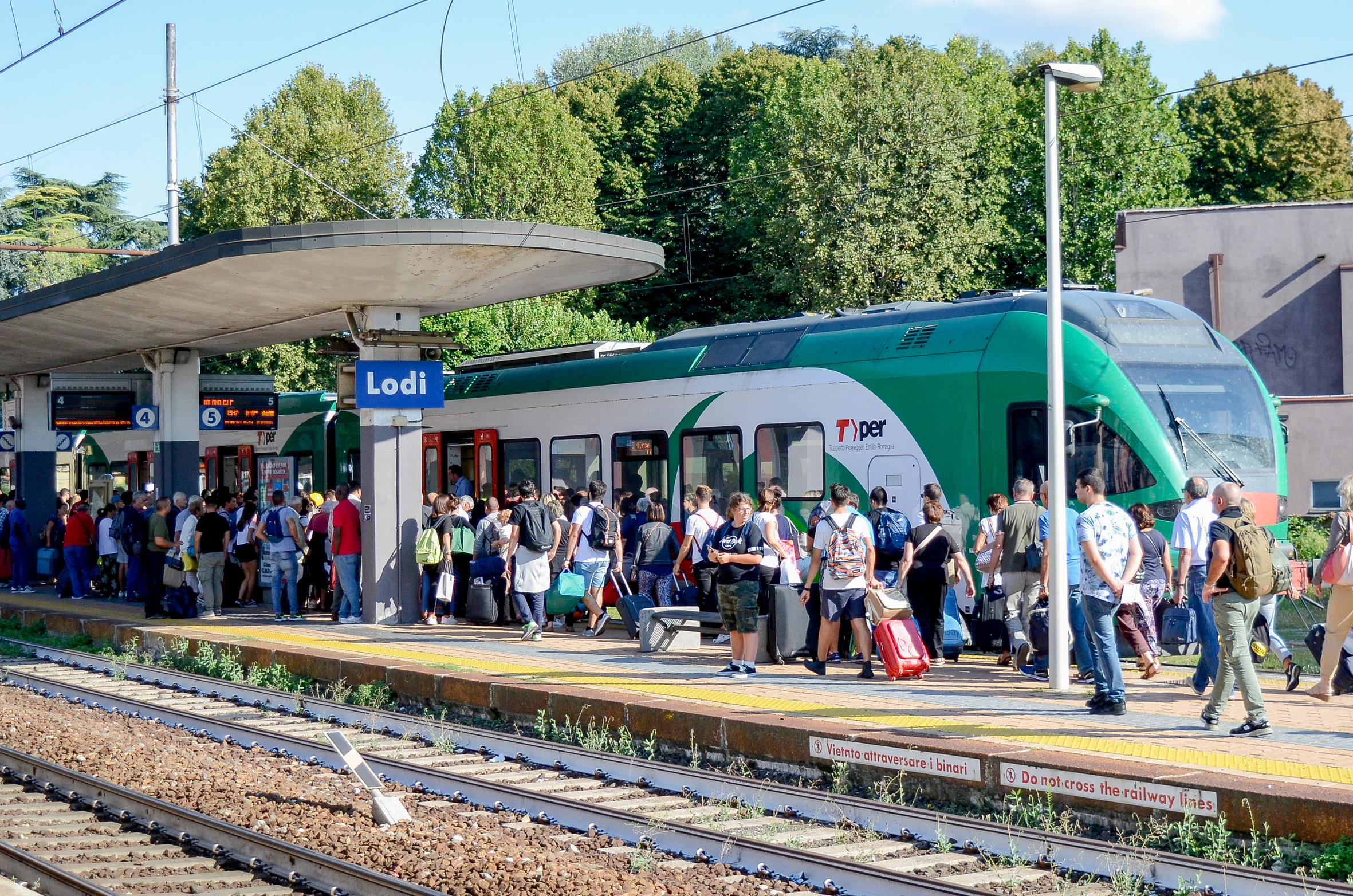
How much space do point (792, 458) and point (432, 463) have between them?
8.21 m

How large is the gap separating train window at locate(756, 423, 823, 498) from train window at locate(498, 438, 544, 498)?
14.5ft

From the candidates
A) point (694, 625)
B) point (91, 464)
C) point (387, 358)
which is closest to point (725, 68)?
point (91, 464)

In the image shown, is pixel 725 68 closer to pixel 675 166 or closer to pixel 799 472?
pixel 675 166

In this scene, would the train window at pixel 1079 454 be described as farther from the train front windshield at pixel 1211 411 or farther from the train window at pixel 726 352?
the train window at pixel 726 352

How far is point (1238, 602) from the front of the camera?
29.5 ft

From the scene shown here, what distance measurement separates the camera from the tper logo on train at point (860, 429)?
15008 millimetres

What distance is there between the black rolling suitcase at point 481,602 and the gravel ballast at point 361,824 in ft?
16.9

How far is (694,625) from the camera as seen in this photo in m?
14.6

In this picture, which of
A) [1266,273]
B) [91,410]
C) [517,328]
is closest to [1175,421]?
[91,410]

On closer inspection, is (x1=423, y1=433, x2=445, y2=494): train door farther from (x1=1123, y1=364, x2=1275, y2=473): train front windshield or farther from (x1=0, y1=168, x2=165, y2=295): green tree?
(x1=0, y1=168, x2=165, y2=295): green tree

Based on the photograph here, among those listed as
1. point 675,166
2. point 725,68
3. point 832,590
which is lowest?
point 832,590

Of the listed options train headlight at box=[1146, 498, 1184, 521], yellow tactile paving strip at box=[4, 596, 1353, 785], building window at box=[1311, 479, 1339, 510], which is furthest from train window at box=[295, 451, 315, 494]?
building window at box=[1311, 479, 1339, 510]

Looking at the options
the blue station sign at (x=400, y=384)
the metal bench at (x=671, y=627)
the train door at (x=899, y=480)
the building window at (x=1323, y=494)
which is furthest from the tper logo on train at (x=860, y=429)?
the building window at (x=1323, y=494)

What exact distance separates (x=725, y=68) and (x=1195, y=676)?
42432 mm
